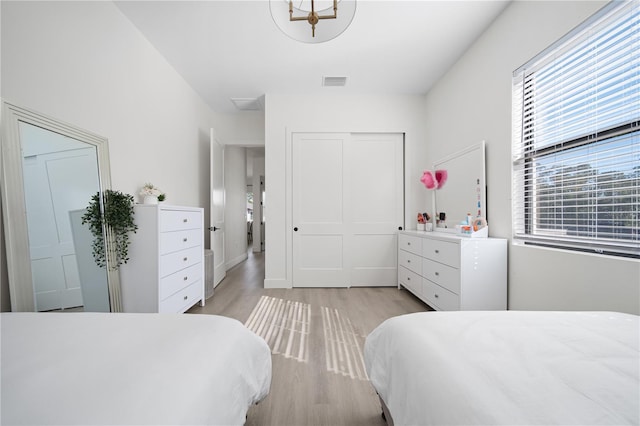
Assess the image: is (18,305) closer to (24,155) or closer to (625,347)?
(24,155)

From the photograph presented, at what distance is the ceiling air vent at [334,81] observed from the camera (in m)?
3.57

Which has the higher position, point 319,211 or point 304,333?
point 319,211

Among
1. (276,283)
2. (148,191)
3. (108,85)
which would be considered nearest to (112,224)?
(148,191)

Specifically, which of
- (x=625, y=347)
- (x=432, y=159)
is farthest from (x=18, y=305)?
(x=432, y=159)

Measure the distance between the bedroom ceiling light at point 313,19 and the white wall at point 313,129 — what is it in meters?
2.28

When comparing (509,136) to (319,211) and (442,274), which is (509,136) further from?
(319,211)

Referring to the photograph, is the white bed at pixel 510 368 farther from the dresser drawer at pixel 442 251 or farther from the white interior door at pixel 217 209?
the white interior door at pixel 217 209

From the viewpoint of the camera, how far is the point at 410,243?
11.6ft

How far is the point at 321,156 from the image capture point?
157 inches

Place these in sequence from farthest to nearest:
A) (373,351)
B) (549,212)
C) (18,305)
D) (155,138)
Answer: (155,138) → (549,212) → (18,305) → (373,351)

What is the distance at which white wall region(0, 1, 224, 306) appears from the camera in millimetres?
1664

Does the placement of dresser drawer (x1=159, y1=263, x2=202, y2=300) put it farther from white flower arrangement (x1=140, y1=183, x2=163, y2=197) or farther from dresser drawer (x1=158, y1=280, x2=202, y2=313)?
white flower arrangement (x1=140, y1=183, x2=163, y2=197)

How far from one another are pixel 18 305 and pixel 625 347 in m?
2.67

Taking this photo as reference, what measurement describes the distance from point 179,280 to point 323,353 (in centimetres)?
154
